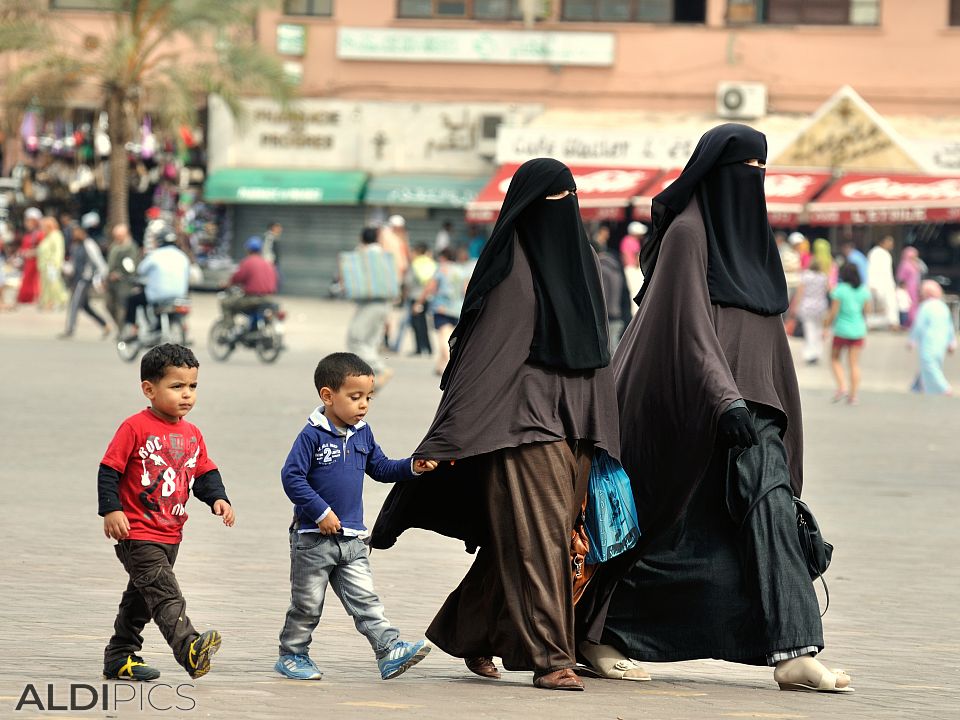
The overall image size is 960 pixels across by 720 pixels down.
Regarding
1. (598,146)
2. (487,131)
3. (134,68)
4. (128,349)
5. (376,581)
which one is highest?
(134,68)

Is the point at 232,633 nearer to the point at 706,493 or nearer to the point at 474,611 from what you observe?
the point at 474,611

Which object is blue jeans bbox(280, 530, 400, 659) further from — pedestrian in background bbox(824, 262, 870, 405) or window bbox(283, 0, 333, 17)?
window bbox(283, 0, 333, 17)

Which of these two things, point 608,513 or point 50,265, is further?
point 50,265

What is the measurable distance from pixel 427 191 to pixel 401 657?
27787 mm

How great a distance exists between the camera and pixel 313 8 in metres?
33.4

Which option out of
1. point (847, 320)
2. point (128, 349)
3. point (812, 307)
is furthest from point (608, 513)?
point (812, 307)

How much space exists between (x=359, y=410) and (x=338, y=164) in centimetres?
2882

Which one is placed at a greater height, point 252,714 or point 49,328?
point 252,714

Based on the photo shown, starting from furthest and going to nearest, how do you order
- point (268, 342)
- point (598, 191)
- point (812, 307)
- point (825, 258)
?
1. point (598, 191)
2. point (825, 258)
3. point (812, 307)
4. point (268, 342)

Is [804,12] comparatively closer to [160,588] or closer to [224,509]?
[224,509]

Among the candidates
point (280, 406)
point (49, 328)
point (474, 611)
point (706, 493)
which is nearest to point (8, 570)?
point (474, 611)

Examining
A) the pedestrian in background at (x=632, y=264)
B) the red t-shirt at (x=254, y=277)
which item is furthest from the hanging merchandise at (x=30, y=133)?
the red t-shirt at (x=254, y=277)

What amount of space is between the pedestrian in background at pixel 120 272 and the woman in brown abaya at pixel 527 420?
15.9m

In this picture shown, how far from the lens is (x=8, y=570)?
6.85 meters
